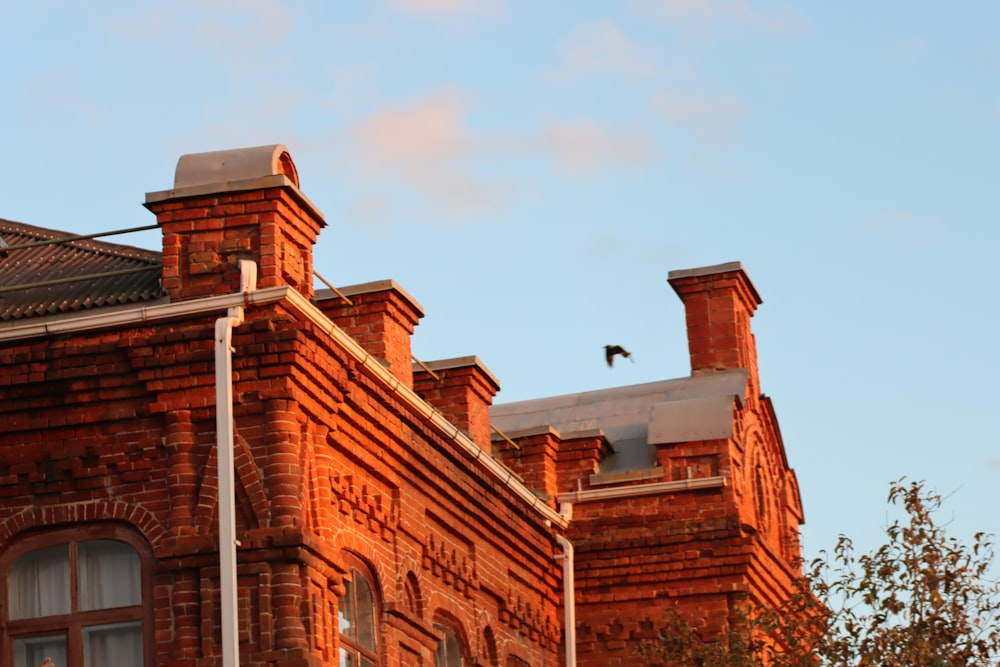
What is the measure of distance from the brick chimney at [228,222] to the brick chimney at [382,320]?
7.87ft

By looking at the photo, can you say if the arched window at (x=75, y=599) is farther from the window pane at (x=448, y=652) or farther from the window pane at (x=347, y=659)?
the window pane at (x=448, y=652)

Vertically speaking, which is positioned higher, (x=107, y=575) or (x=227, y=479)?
(x=227, y=479)

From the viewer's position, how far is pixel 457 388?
23156 mm

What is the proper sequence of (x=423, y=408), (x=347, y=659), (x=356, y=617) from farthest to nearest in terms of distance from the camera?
1. (x=423, y=408)
2. (x=356, y=617)
3. (x=347, y=659)

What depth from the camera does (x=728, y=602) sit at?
80.5 ft

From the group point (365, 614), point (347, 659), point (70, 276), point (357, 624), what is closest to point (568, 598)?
point (365, 614)

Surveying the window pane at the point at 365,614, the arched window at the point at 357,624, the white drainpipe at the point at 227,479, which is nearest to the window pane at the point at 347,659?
the arched window at the point at 357,624

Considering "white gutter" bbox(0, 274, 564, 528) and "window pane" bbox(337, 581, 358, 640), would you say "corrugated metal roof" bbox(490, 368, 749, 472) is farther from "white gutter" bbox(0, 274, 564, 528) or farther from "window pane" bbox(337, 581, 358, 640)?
"window pane" bbox(337, 581, 358, 640)

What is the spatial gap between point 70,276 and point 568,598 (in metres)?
7.59

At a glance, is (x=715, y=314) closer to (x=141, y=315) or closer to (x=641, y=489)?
(x=641, y=489)

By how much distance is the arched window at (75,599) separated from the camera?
17547 millimetres

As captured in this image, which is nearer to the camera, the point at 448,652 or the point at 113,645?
the point at 113,645

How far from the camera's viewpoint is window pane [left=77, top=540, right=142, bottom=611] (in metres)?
17.6

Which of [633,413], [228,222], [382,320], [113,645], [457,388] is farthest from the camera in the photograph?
[633,413]
